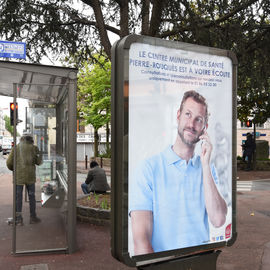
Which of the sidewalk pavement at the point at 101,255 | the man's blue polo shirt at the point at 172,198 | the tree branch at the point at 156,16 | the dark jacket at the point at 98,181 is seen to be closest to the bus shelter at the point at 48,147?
the sidewalk pavement at the point at 101,255

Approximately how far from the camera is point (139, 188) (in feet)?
9.40

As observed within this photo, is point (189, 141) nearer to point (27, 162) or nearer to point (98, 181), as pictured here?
point (27, 162)

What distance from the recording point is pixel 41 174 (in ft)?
24.2

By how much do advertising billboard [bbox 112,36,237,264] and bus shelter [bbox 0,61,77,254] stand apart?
304 centimetres

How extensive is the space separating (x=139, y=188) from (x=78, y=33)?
8238mm

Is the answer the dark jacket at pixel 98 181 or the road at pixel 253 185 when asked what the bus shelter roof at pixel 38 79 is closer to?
the dark jacket at pixel 98 181

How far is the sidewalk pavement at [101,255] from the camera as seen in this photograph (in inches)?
215

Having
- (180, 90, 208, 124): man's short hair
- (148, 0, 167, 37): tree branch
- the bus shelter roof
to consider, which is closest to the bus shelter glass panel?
the bus shelter roof

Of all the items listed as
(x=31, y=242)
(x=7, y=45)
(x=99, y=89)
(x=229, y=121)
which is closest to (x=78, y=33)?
(x=7, y=45)

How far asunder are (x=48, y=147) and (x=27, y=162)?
45cm

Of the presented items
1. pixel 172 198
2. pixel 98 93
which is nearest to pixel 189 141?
pixel 172 198

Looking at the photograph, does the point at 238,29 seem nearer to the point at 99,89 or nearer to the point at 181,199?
the point at 181,199

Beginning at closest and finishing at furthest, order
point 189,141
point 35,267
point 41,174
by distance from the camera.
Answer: point 189,141
point 35,267
point 41,174

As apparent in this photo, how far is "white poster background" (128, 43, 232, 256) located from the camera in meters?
2.82
